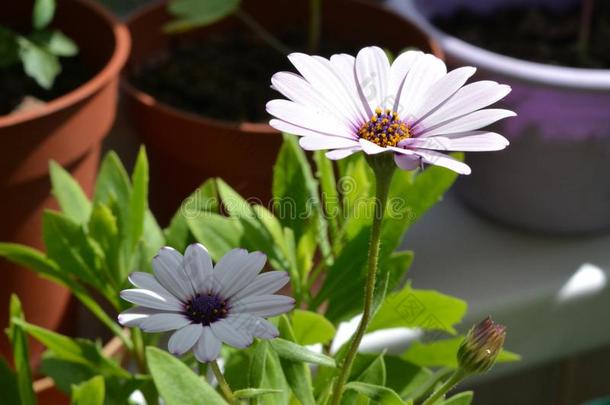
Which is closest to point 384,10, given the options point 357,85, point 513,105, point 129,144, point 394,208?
point 513,105

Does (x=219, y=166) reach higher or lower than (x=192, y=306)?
lower

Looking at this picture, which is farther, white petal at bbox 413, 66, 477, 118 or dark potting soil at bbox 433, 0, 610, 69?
dark potting soil at bbox 433, 0, 610, 69

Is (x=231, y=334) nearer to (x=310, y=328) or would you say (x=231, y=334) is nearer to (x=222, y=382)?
(x=222, y=382)

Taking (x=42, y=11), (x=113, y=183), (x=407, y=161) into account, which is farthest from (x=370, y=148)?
(x=42, y=11)

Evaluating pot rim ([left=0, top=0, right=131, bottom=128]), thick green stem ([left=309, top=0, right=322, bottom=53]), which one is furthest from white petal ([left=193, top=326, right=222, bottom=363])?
thick green stem ([left=309, top=0, right=322, bottom=53])

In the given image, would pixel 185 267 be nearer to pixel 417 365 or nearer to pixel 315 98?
pixel 315 98

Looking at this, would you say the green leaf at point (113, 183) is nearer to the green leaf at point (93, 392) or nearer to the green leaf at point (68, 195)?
the green leaf at point (68, 195)

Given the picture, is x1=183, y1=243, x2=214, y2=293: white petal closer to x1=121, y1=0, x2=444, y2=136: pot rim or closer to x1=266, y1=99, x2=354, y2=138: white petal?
x1=266, y1=99, x2=354, y2=138: white petal
